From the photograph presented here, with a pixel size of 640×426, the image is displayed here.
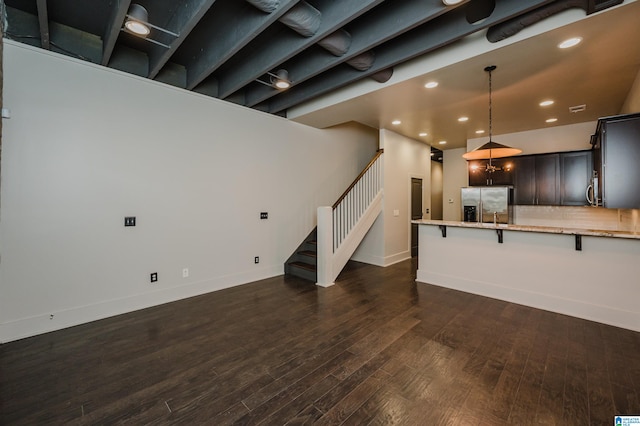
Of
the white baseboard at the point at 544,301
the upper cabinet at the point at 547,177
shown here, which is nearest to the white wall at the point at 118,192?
the white baseboard at the point at 544,301

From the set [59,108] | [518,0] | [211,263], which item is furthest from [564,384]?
[59,108]

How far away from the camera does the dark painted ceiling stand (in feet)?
8.20

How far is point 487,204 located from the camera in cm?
602

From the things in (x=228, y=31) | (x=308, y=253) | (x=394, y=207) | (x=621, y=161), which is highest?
(x=228, y=31)

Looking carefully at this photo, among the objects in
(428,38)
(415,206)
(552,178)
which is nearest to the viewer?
(428,38)

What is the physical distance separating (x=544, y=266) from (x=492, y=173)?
10.2ft

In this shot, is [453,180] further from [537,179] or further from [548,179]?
[548,179]

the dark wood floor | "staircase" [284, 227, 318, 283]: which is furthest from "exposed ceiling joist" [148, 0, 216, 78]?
"staircase" [284, 227, 318, 283]

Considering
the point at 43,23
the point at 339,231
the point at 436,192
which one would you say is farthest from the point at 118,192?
the point at 436,192

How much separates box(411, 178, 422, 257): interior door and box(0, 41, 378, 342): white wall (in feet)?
11.2

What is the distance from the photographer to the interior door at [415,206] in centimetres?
684

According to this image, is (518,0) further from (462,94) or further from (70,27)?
(70,27)

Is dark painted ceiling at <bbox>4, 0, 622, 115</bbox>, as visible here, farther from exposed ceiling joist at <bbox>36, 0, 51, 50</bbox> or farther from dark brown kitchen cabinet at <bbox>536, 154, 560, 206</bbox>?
dark brown kitchen cabinet at <bbox>536, 154, 560, 206</bbox>

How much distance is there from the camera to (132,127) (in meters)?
3.57
